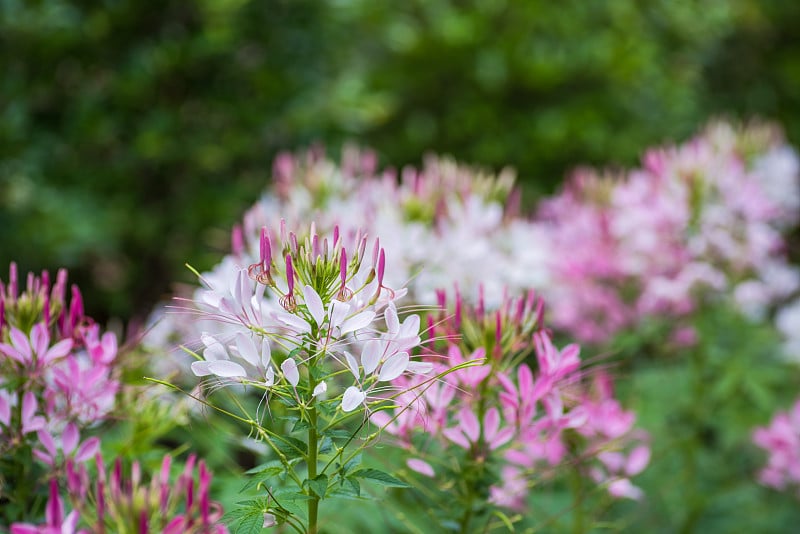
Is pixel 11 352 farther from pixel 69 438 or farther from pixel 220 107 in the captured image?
pixel 220 107

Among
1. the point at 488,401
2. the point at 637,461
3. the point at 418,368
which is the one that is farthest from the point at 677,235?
the point at 418,368

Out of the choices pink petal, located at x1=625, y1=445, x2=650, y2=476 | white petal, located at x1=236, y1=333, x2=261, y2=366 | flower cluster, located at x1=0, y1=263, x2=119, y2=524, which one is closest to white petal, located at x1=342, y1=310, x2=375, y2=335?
white petal, located at x1=236, y1=333, x2=261, y2=366

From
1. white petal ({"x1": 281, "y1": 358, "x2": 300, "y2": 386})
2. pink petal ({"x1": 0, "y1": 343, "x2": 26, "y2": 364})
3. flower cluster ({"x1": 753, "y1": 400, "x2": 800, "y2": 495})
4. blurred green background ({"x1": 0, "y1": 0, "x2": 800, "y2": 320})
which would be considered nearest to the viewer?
white petal ({"x1": 281, "y1": 358, "x2": 300, "y2": 386})

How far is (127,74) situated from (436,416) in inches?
117

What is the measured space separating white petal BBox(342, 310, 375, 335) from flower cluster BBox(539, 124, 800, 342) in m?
1.48

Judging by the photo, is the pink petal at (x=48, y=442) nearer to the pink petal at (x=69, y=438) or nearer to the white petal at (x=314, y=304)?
the pink petal at (x=69, y=438)

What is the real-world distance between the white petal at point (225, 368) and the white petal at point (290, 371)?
0.06 m

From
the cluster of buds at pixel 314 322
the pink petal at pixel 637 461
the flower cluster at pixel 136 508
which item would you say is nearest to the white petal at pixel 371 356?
the cluster of buds at pixel 314 322

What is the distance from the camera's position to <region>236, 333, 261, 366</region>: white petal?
3.11 ft

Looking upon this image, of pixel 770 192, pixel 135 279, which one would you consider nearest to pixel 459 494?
pixel 770 192

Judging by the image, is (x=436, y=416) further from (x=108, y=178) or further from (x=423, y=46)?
(x=423, y=46)

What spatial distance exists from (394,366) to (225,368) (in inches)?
8.0

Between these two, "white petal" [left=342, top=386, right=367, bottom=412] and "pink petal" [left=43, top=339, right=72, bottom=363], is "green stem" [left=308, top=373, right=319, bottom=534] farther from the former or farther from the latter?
"pink petal" [left=43, top=339, right=72, bottom=363]

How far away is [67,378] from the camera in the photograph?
3.72 feet
